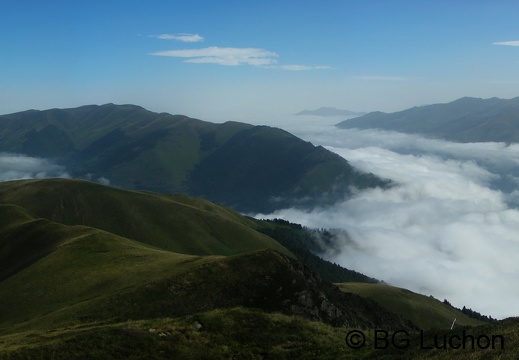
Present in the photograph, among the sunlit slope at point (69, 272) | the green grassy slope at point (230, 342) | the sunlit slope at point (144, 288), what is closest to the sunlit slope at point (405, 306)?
the sunlit slope at point (144, 288)

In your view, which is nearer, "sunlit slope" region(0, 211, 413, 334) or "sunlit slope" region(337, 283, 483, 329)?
"sunlit slope" region(0, 211, 413, 334)

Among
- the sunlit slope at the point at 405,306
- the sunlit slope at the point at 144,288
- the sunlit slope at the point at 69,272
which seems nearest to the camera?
the sunlit slope at the point at 144,288

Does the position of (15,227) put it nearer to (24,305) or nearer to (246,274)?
(24,305)

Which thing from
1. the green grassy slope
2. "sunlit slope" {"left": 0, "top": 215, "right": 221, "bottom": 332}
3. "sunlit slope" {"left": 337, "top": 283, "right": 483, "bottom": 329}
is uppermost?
the green grassy slope

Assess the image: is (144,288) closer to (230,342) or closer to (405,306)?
(230,342)

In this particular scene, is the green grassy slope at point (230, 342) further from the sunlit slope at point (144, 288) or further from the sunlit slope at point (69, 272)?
the sunlit slope at point (69, 272)

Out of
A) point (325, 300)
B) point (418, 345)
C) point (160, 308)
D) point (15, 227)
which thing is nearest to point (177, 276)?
point (160, 308)

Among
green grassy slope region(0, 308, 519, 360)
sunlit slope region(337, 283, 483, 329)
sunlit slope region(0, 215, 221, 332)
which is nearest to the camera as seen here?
green grassy slope region(0, 308, 519, 360)

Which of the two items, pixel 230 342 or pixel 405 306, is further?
pixel 405 306

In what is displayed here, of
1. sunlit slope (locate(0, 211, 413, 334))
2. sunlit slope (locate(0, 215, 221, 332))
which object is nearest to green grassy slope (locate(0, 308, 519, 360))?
sunlit slope (locate(0, 211, 413, 334))

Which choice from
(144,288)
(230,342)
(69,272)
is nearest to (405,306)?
(69,272)

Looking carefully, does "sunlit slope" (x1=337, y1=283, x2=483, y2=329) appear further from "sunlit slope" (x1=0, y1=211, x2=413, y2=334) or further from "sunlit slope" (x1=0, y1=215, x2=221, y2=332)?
"sunlit slope" (x1=0, y1=215, x2=221, y2=332)

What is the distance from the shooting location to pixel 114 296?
203 feet

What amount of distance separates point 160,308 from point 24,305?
33.1 m
